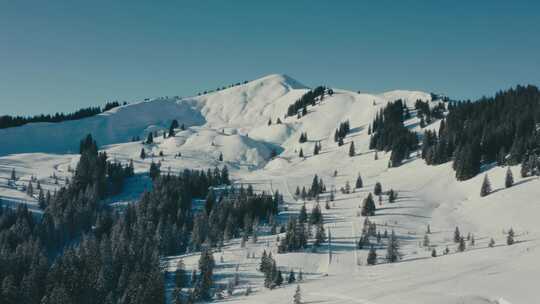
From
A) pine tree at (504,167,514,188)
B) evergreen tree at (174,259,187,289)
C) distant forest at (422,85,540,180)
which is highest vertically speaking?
distant forest at (422,85,540,180)

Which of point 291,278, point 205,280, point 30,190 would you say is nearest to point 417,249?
point 291,278

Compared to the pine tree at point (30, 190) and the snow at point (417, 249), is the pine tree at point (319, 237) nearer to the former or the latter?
the snow at point (417, 249)

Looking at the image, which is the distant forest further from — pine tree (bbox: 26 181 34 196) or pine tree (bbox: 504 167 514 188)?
pine tree (bbox: 26 181 34 196)

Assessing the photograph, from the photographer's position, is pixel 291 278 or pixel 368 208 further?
pixel 368 208

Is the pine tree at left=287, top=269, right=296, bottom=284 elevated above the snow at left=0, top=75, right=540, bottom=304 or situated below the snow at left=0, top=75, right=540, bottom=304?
below

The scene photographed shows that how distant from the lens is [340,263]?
95.6 m

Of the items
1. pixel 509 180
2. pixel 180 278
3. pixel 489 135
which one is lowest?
pixel 180 278

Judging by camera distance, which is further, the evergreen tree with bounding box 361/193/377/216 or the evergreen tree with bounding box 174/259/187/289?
the evergreen tree with bounding box 361/193/377/216

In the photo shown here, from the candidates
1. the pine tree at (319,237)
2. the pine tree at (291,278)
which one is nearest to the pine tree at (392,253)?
the pine tree at (319,237)

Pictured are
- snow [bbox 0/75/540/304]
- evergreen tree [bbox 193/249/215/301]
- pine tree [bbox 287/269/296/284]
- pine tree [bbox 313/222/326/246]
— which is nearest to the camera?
snow [bbox 0/75/540/304]

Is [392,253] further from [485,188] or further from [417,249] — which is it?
[485,188]

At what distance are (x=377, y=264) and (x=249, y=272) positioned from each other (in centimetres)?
2486

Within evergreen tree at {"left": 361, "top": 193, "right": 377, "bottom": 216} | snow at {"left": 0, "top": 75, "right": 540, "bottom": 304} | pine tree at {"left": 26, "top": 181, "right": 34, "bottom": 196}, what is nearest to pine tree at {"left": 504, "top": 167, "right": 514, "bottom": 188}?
snow at {"left": 0, "top": 75, "right": 540, "bottom": 304}

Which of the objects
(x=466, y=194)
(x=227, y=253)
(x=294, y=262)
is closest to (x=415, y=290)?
(x=294, y=262)
